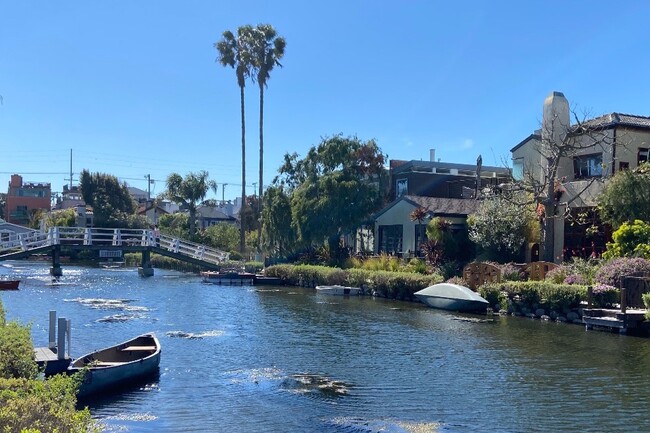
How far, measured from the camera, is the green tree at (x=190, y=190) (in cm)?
7038

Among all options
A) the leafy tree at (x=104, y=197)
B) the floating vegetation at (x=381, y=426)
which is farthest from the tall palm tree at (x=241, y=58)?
the floating vegetation at (x=381, y=426)

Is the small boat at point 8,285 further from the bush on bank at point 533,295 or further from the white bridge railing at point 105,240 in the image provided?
the bush on bank at point 533,295

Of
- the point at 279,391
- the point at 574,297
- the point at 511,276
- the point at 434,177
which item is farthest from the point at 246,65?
the point at 279,391

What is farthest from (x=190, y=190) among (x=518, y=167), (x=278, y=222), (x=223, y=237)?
(x=518, y=167)

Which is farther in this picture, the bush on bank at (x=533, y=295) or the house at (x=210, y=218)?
the house at (x=210, y=218)

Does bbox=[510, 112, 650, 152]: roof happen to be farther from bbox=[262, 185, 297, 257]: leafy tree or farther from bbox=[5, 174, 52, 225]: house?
bbox=[5, 174, 52, 225]: house

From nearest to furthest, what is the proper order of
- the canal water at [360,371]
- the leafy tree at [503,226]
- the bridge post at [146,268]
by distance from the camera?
the canal water at [360,371] < the leafy tree at [503,226] < the bridge post at [146,268]

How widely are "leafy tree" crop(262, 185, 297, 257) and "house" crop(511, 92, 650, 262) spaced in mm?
20608

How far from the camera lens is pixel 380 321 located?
2791 centimetres

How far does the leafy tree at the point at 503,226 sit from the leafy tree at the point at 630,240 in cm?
641

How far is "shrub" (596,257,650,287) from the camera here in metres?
25.8

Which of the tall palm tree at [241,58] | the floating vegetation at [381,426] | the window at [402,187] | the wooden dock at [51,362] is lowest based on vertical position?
the floating vegetation at [381,426]

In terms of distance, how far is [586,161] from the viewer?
1442 inches

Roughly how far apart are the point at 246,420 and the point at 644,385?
9.95m
